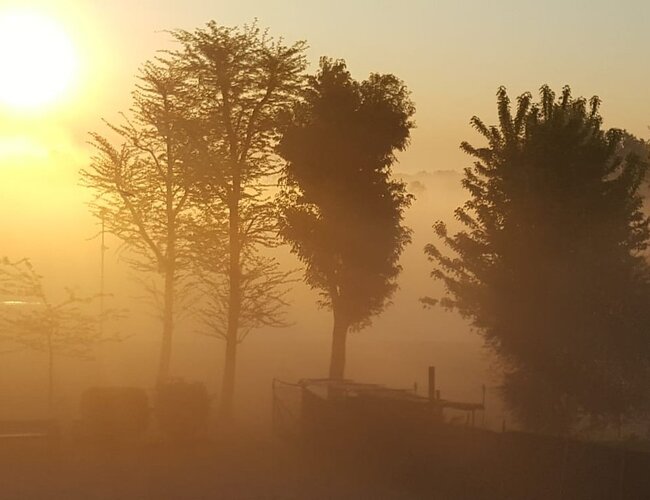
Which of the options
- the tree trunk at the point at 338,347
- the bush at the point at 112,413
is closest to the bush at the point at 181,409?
the bush at the point at 112,413

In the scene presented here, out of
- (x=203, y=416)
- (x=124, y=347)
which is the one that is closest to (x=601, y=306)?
(x=203, y=416)

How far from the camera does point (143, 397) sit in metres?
38.7

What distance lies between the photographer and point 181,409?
3900cm

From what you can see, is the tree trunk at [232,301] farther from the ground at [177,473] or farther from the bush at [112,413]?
the bush at [112,413]

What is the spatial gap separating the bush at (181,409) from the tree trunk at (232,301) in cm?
650

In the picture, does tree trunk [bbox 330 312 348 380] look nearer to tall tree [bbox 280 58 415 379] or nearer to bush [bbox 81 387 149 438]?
tall tree [bbox 280 58 415 379]

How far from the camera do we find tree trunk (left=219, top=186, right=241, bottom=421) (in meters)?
46.3

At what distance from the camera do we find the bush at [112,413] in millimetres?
37875

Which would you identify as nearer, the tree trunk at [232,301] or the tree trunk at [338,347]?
the tree trunk at [338,347]

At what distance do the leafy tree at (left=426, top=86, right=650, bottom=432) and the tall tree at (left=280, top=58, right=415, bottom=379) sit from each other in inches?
531

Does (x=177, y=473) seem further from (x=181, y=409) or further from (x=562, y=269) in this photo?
(x=562, y=269)

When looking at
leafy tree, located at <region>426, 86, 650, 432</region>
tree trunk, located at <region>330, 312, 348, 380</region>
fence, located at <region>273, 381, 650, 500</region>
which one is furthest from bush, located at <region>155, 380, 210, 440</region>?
leafy tree, located at <region>426, 86, 650, 432</region>

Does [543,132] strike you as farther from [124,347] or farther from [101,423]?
[124,347]

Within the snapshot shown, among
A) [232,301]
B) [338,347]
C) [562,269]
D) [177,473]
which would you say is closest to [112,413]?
[177,473]
